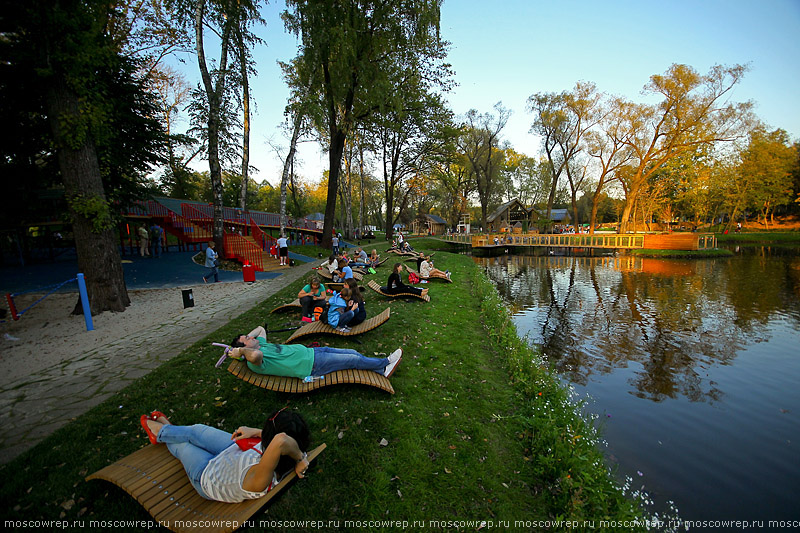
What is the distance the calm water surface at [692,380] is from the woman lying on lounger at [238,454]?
423 cm

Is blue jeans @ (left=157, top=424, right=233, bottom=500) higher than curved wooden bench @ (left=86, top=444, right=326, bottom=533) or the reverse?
higher

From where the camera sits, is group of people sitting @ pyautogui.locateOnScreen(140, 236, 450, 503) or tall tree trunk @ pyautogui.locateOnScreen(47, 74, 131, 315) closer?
group of people sitting @ pyautogui.locateOnScreen(140, 236, 450, 503)

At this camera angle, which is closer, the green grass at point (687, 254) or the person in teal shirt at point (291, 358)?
the person in teal shirt at point (291, 358)

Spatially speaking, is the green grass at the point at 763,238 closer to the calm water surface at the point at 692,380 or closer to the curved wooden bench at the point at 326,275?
the calm water surface at the point at 692,380

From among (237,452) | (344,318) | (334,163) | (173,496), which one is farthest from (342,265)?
(334,163)

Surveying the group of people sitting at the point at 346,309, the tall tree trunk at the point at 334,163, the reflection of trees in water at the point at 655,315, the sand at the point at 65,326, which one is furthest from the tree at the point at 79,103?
the tall tree trunk at the point at 334,163

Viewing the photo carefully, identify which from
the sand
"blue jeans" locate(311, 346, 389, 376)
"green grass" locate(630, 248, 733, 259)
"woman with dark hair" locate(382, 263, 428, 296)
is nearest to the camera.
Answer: "blue jeans" locate(311, 346, 389, 376)

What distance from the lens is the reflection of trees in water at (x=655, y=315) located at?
22.8ft

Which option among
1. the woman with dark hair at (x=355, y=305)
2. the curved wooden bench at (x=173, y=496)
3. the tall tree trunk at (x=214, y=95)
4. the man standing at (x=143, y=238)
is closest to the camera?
the curved wooden bench at (x=173, y=496)

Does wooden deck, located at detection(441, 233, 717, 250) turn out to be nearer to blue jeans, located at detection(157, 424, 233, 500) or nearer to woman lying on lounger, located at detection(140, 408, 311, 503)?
woman lying on lounger, located at detection(140, 408, 311, 503)

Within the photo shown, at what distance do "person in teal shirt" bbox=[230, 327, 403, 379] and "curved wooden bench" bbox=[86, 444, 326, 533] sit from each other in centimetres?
127

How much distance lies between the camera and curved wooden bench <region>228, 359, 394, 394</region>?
399 cm

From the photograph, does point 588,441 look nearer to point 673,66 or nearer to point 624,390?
point 624,390

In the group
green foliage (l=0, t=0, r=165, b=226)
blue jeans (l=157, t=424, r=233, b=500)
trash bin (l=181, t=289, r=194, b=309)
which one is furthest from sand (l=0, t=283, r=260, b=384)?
blue jeans (l=157, t=424, r=233, b=500)
